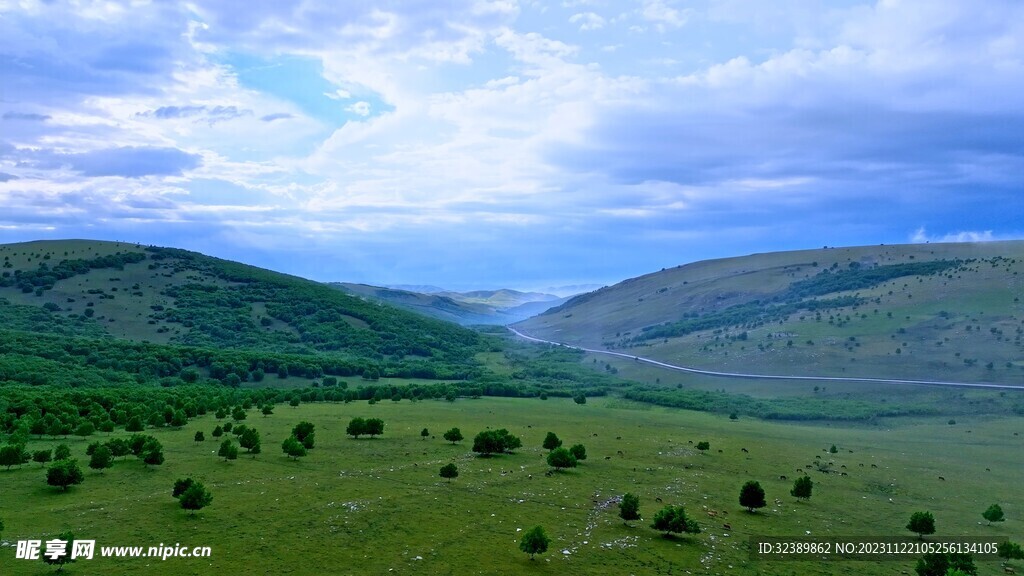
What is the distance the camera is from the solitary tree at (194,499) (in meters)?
24.3

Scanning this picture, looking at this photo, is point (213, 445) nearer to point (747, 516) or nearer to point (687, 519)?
point (687, 519)

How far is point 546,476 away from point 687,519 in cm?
961

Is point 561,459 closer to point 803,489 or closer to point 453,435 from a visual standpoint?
point 453,435

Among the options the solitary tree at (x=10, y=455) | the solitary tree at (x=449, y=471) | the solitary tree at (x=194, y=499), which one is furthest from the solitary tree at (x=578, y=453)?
the solitary tree at (x=10, y=455)

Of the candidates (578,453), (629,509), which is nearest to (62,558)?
(629,509)

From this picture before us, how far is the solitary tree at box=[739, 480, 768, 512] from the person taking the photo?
1208 inches

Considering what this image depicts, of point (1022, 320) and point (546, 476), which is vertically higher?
point (1022, 320)

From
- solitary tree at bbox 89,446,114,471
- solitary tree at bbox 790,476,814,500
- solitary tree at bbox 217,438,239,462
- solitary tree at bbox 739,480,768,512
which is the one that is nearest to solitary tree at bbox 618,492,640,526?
solitary tree at bbox 739,480,768,512

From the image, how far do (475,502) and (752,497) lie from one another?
44.0 feet

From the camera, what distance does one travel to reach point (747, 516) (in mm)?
30109

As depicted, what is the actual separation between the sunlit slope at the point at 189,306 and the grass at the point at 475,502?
5747 cm

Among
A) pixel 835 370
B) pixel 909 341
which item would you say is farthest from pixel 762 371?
pixel 909 341

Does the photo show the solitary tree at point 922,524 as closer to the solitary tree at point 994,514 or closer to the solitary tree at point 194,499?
the solitary tree at point 994,514

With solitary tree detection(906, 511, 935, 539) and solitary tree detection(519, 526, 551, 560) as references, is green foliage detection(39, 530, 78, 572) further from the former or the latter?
solitary tree detection(906, 511, 935, 539)
